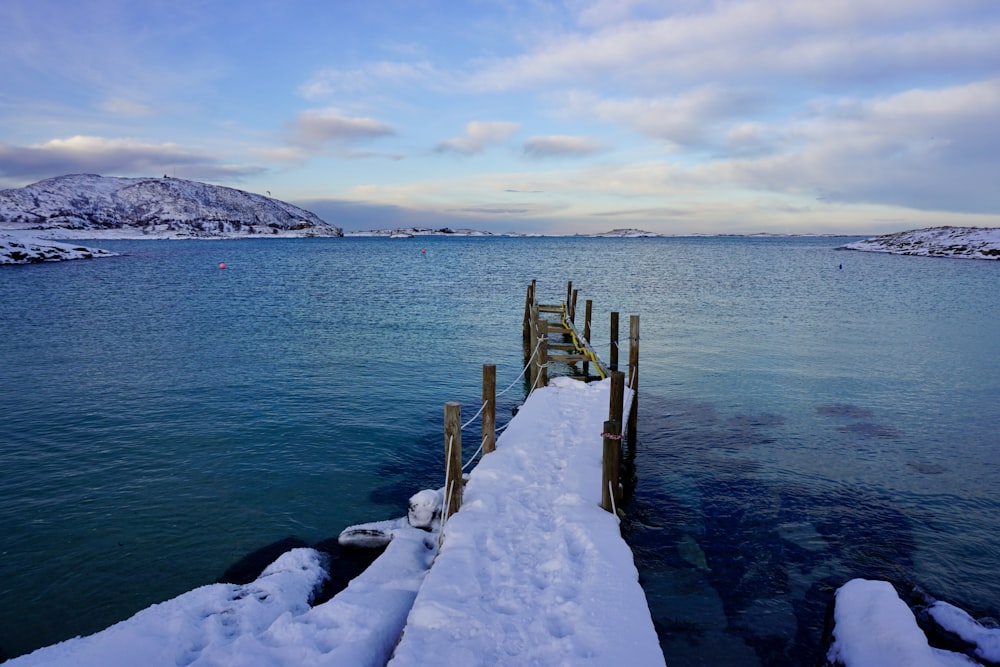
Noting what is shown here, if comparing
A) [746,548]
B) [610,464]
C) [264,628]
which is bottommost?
[746,548]

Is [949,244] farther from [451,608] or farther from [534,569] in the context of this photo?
[451,608]

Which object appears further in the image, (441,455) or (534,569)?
(441,455)

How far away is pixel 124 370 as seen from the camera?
2034 centimetres

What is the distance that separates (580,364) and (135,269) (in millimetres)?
62337

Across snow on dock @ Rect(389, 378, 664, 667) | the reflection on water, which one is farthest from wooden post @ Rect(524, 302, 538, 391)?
snow on dock @ Rect(389, 378, 664, 667)

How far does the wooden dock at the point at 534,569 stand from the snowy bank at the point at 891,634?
7.77ft

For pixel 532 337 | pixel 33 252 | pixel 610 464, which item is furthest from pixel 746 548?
pixel 33 252

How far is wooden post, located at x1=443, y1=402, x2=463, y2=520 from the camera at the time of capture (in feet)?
27.8

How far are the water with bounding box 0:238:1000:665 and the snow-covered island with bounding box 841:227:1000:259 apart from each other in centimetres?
8065

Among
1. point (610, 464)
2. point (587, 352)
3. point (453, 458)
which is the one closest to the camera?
point (453, 458)

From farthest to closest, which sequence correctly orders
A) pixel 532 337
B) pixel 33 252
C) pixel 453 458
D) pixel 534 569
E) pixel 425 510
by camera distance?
pixel 33 252 < pixel 532 337 < pixel 425 510 < pixel 453 458 < pixel 534 569

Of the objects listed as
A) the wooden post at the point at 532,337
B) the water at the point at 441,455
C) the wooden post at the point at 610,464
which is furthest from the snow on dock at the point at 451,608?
the wooden post at the point at 532,337

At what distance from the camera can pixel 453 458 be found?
8609mm

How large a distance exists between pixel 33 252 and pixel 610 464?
3487 inches
